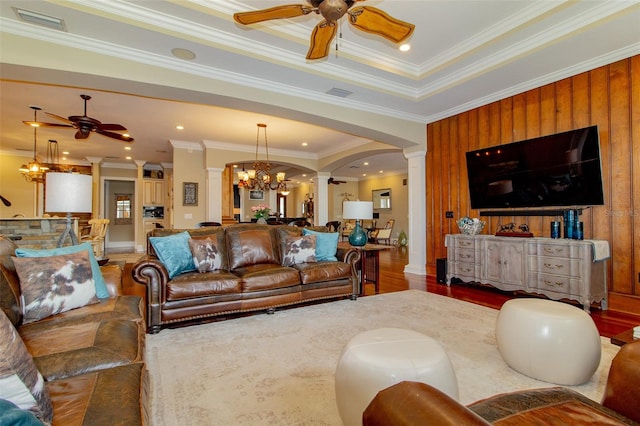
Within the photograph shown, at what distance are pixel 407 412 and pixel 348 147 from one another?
7.25 m

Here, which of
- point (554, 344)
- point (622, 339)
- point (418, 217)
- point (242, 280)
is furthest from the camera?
point (418, 217)

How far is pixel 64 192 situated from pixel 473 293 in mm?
4868

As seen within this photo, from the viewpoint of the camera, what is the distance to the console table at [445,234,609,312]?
129 inches

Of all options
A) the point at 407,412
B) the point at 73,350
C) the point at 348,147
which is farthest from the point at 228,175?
the point at 407,412

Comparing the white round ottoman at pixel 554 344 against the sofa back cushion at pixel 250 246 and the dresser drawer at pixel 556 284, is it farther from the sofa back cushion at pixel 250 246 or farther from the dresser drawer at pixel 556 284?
the sofa back cushion at pixel 250 246

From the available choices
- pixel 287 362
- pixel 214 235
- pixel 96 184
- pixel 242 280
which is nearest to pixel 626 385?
pixel 287 362

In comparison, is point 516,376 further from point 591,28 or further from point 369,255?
point 591,28

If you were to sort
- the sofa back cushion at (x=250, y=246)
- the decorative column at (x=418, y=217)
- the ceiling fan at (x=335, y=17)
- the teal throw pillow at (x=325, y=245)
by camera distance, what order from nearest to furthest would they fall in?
the ceiling fan at (x=335, y=17), the sofa back cushion at (x=250, y=246), the teal throw pillow at (x=325, y=245), the decorative column at (x=418, y=217)

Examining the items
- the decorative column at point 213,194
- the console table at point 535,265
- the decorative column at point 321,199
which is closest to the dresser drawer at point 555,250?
the console table at point 535,265

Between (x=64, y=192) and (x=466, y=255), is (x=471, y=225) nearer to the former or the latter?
(x=466, y=255)

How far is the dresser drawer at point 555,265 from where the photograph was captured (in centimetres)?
334

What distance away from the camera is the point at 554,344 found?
6.16 feet

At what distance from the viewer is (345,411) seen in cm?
142

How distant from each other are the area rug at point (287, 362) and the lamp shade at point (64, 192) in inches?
55.6
